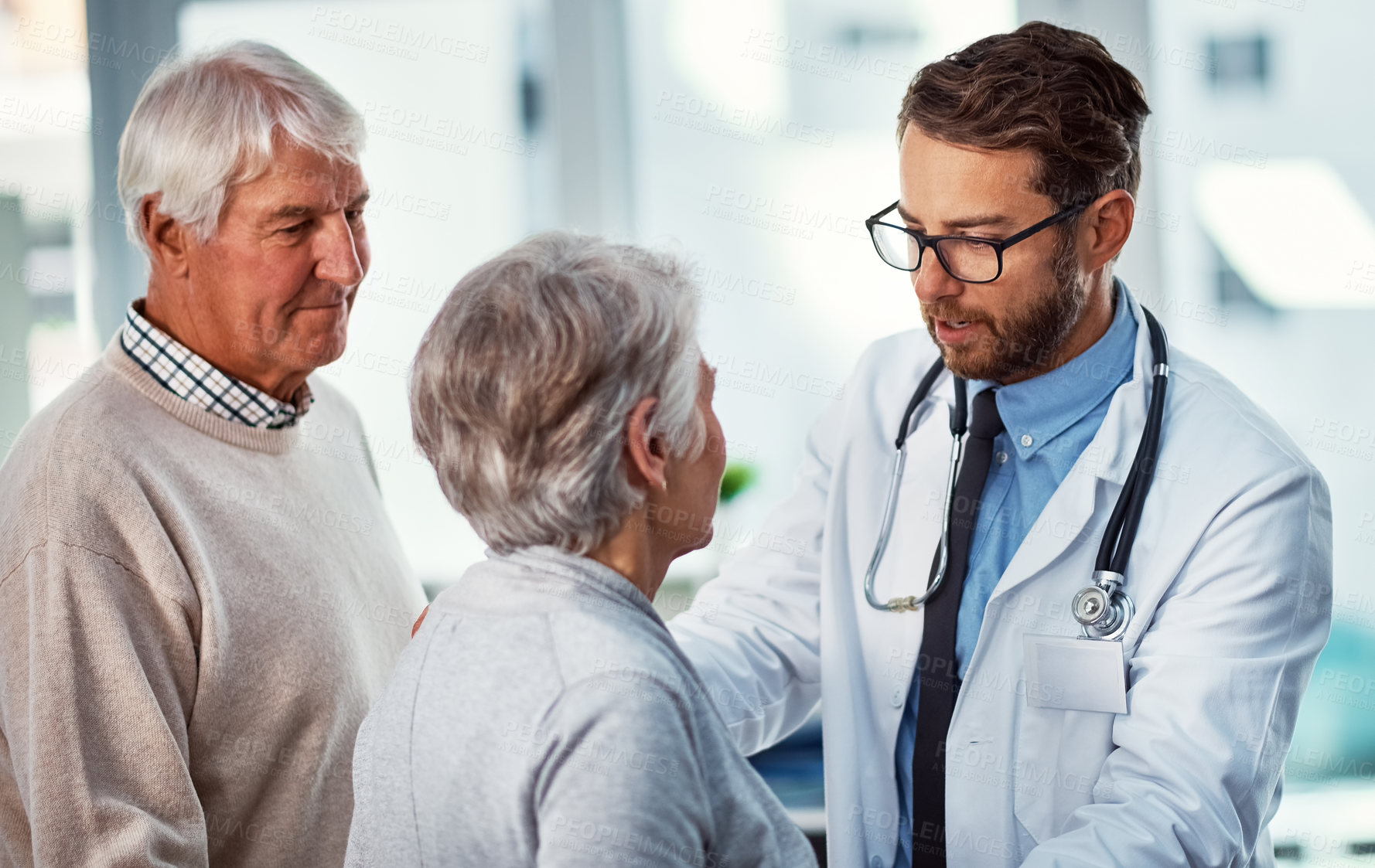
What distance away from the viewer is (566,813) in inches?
30.7

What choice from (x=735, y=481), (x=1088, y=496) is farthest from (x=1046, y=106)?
(x=735, y=481)

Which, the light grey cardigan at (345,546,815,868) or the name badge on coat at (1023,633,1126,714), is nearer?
the light grey cardigan at (345,546,815,868)

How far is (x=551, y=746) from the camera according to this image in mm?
794

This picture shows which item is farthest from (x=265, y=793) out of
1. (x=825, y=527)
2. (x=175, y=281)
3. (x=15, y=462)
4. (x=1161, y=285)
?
(x=1161, y=285)

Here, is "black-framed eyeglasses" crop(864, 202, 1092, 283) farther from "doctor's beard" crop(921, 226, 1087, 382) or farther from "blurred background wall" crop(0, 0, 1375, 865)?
"blurred background wall" crop(0, 0, 1375, 865)

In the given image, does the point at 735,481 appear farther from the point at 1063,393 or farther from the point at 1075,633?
the point at 1075,633

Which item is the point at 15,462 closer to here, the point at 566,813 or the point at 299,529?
the point at 299,529

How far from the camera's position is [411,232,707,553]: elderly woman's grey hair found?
0.86 m

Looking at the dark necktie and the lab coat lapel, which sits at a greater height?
the lab coat lapel

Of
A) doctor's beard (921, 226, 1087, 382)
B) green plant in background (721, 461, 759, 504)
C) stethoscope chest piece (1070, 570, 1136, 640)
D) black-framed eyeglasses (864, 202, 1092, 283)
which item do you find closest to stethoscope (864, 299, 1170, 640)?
stethoscope chest piece (1070, 570, 1136, 640)

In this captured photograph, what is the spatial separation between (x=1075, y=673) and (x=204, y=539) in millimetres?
1037

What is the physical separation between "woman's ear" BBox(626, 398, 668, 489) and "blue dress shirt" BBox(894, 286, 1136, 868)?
670 mm

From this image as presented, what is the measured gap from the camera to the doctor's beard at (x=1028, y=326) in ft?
4.67

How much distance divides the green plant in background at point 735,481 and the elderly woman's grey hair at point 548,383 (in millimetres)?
1923
